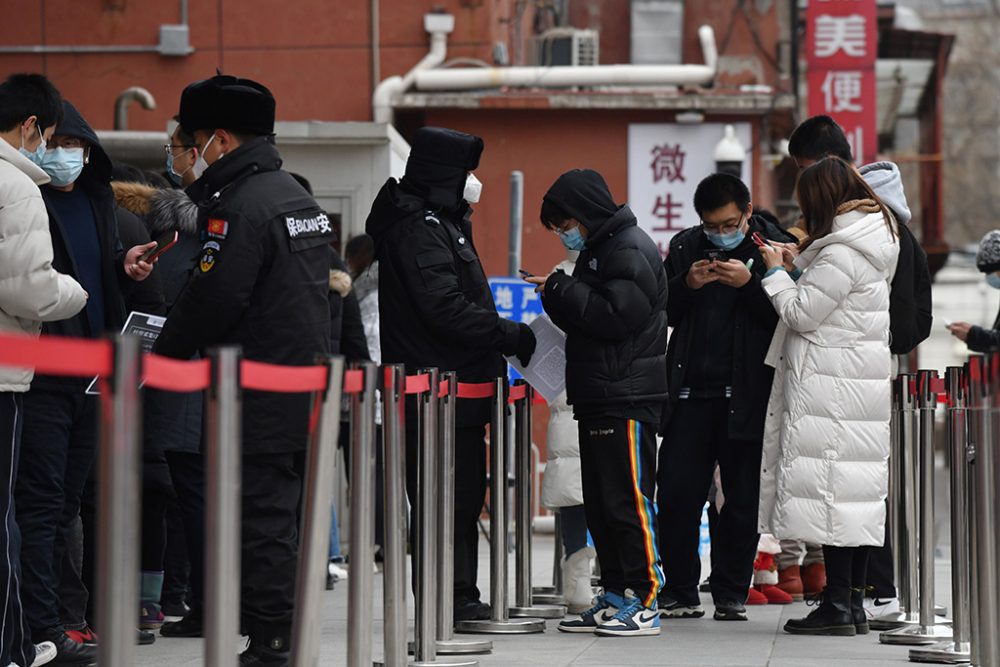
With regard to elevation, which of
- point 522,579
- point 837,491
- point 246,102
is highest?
point 246,102

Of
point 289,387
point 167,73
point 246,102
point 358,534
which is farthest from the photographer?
point 167,73

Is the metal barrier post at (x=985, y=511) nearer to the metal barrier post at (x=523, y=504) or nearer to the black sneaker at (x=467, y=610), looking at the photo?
the black sneaker at (x=467, y=610)

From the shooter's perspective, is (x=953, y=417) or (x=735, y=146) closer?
(x=953, y=417)

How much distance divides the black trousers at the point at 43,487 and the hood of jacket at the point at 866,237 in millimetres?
3041

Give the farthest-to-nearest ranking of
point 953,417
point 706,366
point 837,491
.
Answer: point 706,366 < point 837,491 < point 953,417

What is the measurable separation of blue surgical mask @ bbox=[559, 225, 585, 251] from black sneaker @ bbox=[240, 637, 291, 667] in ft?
7.68

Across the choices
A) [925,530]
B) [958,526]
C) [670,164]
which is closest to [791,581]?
[925,530]

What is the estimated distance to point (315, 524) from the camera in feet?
16.0

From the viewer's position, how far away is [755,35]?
2070 centimetres

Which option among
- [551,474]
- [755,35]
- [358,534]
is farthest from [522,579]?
[755,35]

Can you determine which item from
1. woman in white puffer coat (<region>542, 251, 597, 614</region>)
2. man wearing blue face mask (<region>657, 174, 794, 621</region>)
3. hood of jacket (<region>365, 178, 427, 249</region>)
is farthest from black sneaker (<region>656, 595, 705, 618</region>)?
hood of jacket (<region>365, 178, 427, 249</region>)

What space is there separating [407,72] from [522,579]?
9061 millimetres

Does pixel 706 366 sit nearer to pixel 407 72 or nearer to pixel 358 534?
pixel 358 534

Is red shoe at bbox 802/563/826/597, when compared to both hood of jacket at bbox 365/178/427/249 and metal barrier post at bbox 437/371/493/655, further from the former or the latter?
hood of jacket at bbox 365/178/427/249
